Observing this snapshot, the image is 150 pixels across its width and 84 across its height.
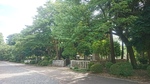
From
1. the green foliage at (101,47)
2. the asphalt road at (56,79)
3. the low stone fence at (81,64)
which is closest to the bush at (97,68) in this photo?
the asphalt road at (56,79)

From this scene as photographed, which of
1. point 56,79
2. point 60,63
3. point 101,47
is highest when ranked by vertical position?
point 101,47

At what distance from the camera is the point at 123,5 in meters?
12.6

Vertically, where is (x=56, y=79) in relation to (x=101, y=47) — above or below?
below

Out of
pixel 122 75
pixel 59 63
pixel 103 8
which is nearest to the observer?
pixel 122 75

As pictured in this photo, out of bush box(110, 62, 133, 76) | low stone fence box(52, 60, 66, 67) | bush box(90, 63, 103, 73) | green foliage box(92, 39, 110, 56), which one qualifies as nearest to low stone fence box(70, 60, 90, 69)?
green foliage box(92, 39, 110, 56)

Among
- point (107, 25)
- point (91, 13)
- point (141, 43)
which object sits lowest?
point (141, 43)

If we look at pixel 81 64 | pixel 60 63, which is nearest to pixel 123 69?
pixel 81 64

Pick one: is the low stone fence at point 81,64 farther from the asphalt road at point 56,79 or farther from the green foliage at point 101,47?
the green foliage at point 101,47

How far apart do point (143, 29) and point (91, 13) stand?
3.93m

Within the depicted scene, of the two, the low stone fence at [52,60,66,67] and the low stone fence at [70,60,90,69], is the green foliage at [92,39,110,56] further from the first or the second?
the low stone fence at [52,60,66,67]

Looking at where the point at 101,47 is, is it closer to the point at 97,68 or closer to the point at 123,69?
the point at 97,68

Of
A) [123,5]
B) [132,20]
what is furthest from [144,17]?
[123,5]

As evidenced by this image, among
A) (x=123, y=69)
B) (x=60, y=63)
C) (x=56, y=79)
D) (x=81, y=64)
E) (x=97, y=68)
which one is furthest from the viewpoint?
(x=60, y=63)

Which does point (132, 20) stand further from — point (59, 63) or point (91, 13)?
point (59, 63)
